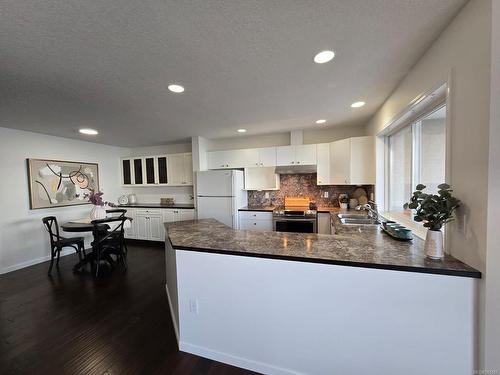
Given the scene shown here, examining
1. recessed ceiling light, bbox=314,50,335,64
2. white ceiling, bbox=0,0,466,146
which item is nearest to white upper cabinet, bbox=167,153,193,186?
white ceiling, bbox=0,0,466,146

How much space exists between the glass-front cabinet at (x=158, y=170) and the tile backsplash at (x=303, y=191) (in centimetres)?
180

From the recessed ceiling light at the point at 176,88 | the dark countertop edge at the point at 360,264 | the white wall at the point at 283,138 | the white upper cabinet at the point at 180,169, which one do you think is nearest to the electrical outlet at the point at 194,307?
the dark countertop edge at the point at 360,264

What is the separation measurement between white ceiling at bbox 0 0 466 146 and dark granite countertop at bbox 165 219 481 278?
1.47 m

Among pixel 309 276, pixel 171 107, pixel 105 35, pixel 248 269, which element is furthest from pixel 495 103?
pixel 171 107

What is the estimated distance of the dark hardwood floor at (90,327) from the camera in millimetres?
1574

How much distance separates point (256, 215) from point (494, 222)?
10.3 feet

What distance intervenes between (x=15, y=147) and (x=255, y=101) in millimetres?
4178

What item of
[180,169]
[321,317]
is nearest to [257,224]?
[180,169]

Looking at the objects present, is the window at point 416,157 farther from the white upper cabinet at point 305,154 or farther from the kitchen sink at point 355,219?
the white upper cabinet at point 305,154

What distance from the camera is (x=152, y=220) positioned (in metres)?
4.68

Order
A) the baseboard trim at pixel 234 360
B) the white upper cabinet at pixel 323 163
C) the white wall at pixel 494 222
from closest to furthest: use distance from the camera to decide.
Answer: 1. the white wall at pixel 494 222
2. the baseboard trim at pixel 234 360
3. the white upper cabinet at pixel 323 163

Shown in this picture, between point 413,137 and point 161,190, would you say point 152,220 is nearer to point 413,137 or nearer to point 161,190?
point 161,190

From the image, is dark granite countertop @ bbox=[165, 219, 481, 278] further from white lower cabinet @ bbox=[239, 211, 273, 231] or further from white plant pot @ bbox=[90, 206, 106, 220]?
white plant pot @ bbox=[90, 206, 106, 220]

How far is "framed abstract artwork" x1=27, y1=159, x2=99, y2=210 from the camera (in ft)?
11.8
